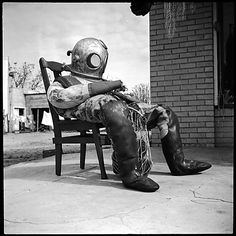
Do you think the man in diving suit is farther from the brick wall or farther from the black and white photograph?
the brick wall

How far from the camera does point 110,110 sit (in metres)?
2.02

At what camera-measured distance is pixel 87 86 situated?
217 centimetres

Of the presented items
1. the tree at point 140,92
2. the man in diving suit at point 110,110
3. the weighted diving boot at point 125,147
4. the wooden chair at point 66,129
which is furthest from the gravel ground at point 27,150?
the weighted diving boot at point 125,147

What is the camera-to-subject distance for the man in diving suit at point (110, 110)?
6.45 feet

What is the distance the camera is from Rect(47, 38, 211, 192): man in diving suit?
197 centimetres

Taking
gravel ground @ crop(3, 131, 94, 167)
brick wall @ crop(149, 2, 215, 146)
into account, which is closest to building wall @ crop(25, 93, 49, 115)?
gravel ground @ crop(3, 131, 94, 167)

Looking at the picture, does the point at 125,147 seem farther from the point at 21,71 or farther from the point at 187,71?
the point at 21,71

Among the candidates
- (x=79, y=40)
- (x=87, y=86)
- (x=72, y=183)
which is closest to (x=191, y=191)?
(x=72, y=183)

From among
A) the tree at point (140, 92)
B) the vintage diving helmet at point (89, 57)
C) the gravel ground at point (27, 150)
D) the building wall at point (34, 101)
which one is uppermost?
the building wall at point (34, 101)

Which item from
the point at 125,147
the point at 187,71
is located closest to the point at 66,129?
the point at 125,147

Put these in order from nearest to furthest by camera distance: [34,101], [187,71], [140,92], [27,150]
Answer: [140,92], [187,71], [27,150], [34,101]

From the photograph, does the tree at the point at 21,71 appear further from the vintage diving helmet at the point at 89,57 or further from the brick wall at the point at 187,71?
the brick wall at the point at 187,71

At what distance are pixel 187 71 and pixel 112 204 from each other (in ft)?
10.2

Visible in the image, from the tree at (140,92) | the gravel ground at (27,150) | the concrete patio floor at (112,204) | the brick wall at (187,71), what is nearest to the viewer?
the concrete patio floor at (112,204)
